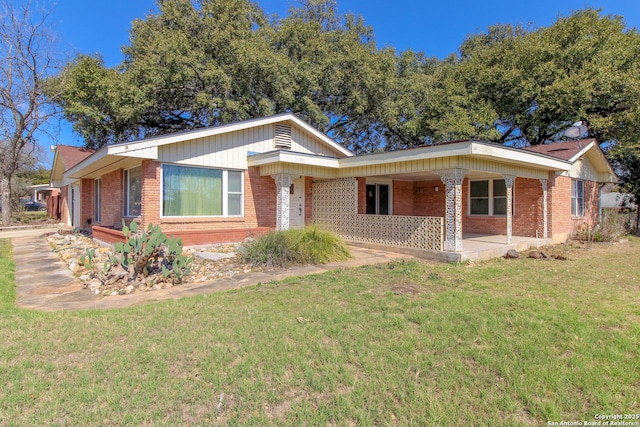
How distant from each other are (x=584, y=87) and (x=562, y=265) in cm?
1200

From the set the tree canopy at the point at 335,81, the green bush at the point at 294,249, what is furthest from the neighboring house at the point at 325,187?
the tree canopy at the point at 335,81

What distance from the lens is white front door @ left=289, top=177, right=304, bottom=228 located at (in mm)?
13438

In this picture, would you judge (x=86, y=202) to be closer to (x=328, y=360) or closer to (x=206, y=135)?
(x=206, y=135)

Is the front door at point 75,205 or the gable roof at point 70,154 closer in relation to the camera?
the gable roof at point 70,154

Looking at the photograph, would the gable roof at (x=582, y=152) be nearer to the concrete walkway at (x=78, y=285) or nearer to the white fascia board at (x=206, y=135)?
the white fascia board at (x=206, y=135)

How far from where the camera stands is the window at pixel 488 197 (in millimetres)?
13703

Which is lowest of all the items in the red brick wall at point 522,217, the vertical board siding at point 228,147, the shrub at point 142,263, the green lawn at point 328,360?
the green lawn at point 328,360

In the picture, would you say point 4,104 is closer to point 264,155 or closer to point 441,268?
point 264,155

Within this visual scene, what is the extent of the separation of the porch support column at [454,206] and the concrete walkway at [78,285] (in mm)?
1416

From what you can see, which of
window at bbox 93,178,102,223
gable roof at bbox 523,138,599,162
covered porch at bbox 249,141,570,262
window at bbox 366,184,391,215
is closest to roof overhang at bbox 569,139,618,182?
gable roof at bbox 523,138,599,162

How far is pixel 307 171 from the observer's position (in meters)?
12.2

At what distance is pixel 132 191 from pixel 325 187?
6.70 meters

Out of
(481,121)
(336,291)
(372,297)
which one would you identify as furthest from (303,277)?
(481,121)

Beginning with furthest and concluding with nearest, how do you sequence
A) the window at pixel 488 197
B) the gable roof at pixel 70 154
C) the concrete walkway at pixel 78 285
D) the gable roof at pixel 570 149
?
the gable roof at pixel 70 154 < the window at pixel 488 197 < the gable roof at pixel 570 149 < the concrete walkway at pixel 78 285
